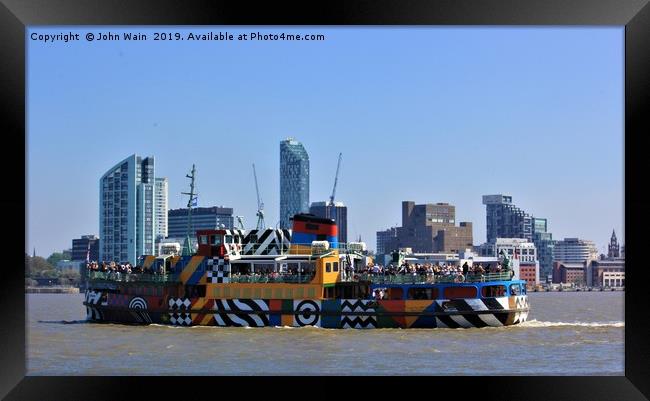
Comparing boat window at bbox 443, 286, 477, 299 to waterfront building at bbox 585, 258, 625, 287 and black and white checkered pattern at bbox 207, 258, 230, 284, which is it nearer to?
black and white checkered pattern at bbox 207, 258, 230, 284

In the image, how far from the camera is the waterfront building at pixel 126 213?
5305 inches

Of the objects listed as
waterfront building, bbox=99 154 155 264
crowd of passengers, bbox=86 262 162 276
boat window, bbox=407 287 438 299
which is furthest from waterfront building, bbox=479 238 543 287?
boat window, bbox=407 287 438 299

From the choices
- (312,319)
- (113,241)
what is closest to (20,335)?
(312,319)

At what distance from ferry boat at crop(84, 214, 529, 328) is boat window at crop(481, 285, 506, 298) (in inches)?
1.3

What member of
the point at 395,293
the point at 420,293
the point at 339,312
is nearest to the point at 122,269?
the point at 339,312

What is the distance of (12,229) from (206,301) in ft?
70.4

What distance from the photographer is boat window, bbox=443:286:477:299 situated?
33781 mm

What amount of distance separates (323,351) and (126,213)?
114424mm

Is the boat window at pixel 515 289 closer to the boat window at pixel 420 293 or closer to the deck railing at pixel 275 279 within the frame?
the boat window at pixel 420 293

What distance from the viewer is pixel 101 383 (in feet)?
48.6

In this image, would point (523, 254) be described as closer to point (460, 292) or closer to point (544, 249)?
point (544, 249)

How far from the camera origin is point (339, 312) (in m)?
34.2
